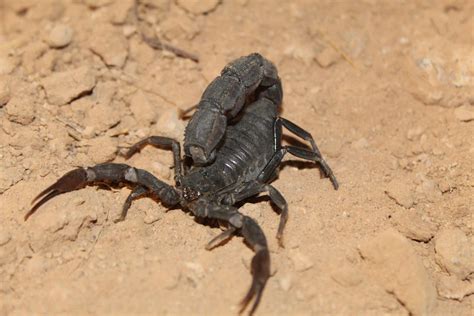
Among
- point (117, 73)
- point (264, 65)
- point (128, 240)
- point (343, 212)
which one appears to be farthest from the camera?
point (117, 73)

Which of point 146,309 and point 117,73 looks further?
point 117,73

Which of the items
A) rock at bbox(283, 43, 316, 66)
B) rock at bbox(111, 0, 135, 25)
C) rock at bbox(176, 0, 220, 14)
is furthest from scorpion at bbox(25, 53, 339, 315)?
rock at bbox(111, 0, 135, 25)

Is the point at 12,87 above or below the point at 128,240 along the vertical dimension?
above

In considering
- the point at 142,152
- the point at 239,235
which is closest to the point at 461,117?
the point at 239,235

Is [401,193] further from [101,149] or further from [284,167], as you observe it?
[101,149]

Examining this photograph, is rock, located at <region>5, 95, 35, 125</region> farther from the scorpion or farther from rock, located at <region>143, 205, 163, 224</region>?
rock, located at <region>143, 205, 163, 224</region>

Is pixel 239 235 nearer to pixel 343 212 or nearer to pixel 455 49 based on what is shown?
pixel 343 212
